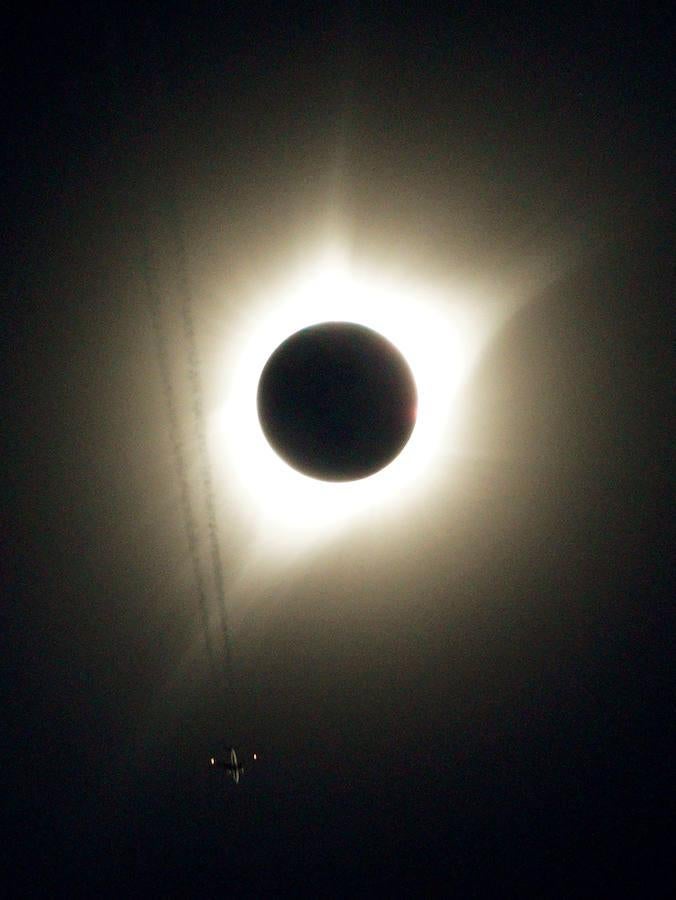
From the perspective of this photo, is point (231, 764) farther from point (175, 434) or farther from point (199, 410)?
point (199, 410)

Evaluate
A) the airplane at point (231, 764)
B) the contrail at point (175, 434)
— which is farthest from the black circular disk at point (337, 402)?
the airplane at point (231, 764)

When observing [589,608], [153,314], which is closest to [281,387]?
[153,314]

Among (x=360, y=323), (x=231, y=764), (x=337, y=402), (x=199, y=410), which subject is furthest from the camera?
(x=231, y=764)

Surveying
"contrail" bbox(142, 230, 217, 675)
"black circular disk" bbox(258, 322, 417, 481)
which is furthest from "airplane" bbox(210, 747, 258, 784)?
"black circular disk" bbox(258, 322, 417, 481)

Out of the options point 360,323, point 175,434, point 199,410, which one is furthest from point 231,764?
point 360,323

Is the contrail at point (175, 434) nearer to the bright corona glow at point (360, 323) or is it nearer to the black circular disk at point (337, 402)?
the bright corona glow at point (360, 323)

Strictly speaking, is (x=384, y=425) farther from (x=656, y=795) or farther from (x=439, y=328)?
(x=656, y=795)
